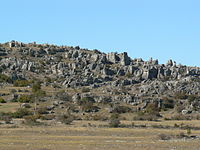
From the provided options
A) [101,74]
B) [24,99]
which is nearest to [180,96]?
[101,74]

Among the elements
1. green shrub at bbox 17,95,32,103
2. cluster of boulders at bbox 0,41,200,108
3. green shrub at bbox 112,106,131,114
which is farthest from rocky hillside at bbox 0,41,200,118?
green shrub at bbox 17,95,32,103

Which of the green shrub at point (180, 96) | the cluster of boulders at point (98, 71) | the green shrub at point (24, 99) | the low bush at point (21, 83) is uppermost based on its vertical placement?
the cluster of boulders at point (98, 71)

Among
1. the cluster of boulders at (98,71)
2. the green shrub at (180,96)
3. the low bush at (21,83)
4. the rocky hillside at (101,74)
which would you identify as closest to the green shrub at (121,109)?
the rocky hillside at (101,74)

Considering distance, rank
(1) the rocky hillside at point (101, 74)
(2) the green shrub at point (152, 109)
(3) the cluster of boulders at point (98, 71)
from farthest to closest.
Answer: (3) the cluster of boulders at point (98, 71) → (1) the rocky hillside at point (101, 74) → (2) the green shrub at point (152, 109)

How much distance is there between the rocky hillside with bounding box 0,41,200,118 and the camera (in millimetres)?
112319

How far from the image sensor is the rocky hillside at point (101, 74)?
4422 inches

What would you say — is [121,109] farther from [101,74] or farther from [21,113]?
[101,74]

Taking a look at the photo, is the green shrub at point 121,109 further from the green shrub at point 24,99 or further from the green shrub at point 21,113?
the green shrub at point 24,99

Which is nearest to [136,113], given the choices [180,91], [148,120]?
[148,120]

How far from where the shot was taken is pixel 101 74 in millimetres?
138750

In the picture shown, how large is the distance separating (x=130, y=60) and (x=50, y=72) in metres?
31.4

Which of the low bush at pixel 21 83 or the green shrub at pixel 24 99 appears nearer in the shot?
the green shrub at pixel 24 99

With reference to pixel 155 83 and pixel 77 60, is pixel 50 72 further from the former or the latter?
pixel 155 83

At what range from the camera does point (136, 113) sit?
94.2m
